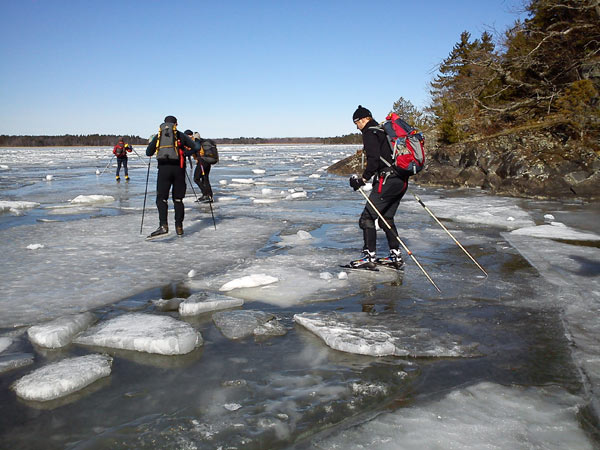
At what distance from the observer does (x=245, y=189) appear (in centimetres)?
1669

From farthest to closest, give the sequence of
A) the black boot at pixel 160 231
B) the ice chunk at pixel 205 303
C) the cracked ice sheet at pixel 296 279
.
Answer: the black boot at pixel 160 231, the cracked ice sheet at pixel 296 279, the ice chunk at pixel 205 303

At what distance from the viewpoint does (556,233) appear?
25.9ft

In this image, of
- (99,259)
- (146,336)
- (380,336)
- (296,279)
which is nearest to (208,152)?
(99,259)

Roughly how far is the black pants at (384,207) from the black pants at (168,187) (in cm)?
356

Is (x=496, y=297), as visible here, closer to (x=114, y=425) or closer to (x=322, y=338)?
(x=322, y=338)

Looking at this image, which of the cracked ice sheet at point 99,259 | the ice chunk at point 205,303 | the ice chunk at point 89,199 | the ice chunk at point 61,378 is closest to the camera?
the ice chunk at point 61,378

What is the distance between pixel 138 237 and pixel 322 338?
5.24m

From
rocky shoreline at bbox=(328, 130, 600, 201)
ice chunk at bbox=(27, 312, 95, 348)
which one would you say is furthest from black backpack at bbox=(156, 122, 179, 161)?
rocky shoreline at bbox=(328, 130, 600, 201)

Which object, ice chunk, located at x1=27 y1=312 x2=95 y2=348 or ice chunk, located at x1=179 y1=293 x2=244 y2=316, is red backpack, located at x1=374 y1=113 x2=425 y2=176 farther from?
ice chunk, located at x1=27 y1=312 x2=95 y2=348

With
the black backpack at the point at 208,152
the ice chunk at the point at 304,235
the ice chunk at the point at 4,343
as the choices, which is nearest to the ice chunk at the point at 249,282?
the ice chunk at the point at 4,343

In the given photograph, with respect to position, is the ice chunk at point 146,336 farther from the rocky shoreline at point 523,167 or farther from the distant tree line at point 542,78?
the distant tree line at point 542,78

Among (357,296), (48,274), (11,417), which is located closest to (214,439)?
(11,417)

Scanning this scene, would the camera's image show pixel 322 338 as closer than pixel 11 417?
No

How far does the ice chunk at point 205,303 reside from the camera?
4230mm
